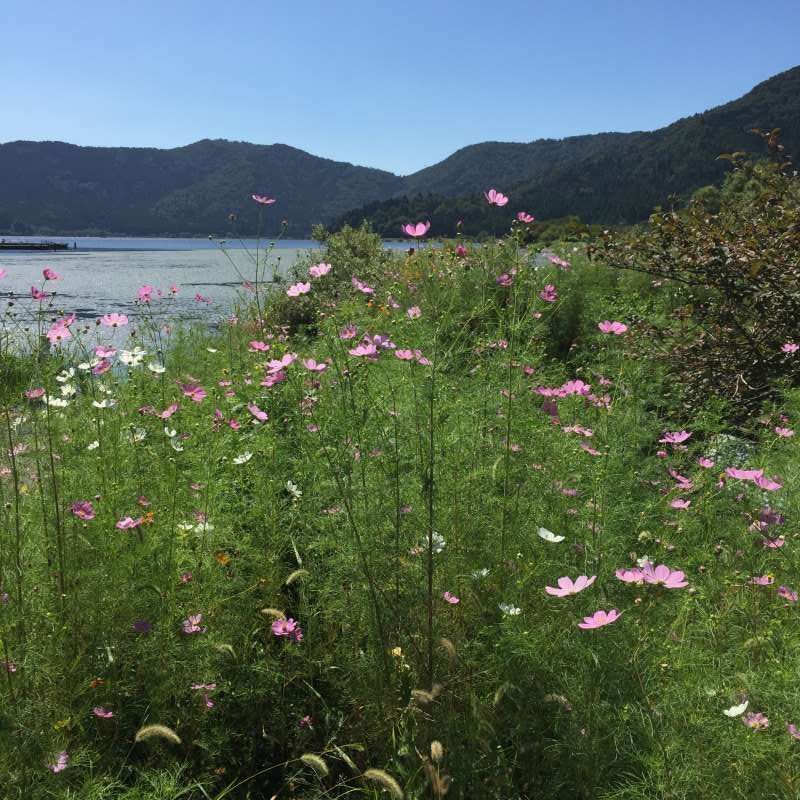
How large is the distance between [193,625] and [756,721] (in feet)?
4.44

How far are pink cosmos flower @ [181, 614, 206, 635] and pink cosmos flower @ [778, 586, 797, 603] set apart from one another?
5.29 feet

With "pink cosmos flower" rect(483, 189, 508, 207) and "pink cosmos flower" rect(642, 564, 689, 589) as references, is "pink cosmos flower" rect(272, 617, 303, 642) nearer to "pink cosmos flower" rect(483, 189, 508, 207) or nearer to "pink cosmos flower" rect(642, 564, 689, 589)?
"pink cosmos flower" rect(642, 564, 689, 589)

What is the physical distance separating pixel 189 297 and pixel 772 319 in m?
13.7

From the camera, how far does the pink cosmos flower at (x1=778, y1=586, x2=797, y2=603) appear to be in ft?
6.01

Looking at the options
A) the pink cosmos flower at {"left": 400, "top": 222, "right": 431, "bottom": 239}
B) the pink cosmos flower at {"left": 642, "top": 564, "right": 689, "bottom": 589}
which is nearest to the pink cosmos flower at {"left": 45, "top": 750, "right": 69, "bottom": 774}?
the pink cosmos flower at {"left": 642, "top": 564, "right": 689, "bottom": 589}

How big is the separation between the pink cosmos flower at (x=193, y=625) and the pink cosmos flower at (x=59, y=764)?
16.0 inches

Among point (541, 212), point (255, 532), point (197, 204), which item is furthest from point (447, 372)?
point (197, 204)

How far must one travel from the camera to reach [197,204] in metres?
131

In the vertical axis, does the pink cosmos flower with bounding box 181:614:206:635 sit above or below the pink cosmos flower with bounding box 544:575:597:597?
below

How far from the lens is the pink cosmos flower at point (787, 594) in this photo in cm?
183

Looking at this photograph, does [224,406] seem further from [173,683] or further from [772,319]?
[772,319]

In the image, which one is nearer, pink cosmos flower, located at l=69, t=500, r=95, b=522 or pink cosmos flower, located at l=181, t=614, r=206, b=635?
pink cosmos flower, located at l=181, t=614, r=206, b=635

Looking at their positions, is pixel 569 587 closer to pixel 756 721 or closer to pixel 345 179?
pixel 756 721

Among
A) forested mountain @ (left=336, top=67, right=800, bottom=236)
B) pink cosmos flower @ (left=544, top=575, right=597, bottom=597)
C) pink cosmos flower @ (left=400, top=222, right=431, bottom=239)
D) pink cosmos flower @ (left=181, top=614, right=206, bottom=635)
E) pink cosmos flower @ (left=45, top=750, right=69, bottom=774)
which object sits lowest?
pink cosmos flower @ (left=45, top=750, right=69, bottom=774)
